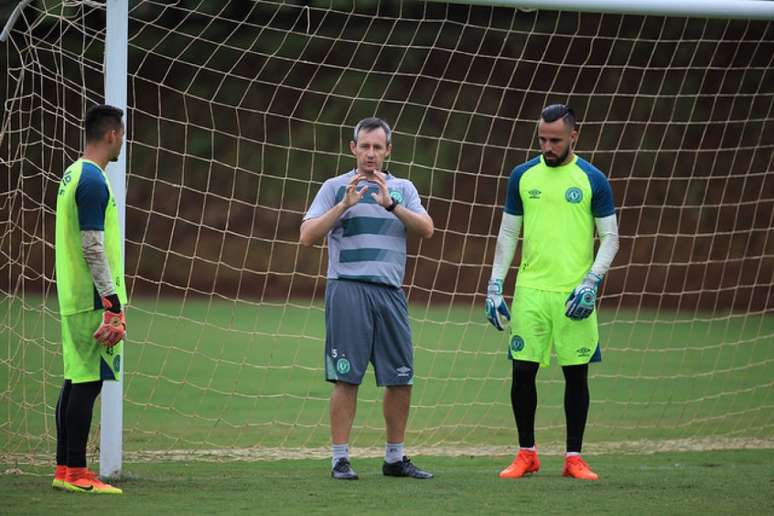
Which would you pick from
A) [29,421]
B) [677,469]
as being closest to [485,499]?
[677,469]

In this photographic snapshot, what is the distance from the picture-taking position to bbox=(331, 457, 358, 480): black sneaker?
5602mm

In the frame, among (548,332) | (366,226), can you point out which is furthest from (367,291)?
(548,332)

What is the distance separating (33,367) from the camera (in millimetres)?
10391

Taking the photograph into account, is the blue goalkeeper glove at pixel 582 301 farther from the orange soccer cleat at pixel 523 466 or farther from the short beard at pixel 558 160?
the orange soccer cleat at pixel 523 466

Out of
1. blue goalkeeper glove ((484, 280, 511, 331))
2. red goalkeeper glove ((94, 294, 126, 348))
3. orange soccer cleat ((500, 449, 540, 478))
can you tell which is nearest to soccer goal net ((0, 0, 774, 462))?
orange soccer cleat ((500, 449, 540, 478))

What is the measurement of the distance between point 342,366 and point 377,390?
4.26 meters

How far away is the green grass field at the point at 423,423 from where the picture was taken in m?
5.10

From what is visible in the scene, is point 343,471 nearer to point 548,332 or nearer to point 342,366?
point 342,366

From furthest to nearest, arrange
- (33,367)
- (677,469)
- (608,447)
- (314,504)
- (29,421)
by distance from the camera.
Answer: (33,367) < (29,421) < (608,447) < (677,469) < (314,504)

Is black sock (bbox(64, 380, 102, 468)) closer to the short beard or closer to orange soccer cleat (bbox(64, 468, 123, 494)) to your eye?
orange soccer cleat (bbox(64, 468, 123, 494))

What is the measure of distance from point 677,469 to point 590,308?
42.8 inches

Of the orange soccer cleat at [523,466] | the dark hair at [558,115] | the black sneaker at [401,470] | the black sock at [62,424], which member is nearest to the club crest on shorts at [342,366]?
the black sneaker at [401,470]

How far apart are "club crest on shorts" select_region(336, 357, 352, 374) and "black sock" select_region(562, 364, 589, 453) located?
3.20ft

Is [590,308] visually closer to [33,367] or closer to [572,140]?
[572,140]
